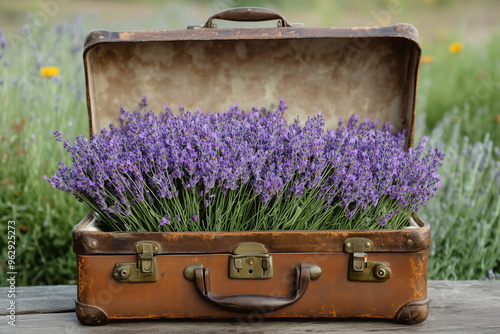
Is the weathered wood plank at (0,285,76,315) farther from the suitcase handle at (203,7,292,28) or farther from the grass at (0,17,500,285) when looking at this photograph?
the suitcase handle at (203,7,292,28)

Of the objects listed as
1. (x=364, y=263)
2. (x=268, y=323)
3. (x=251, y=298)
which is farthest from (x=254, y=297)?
(x=364, y=263)

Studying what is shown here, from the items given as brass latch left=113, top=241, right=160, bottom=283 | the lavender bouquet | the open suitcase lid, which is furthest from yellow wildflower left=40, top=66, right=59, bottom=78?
brass latch left=113, top=241, right=160, bottom=283

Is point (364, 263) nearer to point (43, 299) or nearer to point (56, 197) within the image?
point (43, 299)

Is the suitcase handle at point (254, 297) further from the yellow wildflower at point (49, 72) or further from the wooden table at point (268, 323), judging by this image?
the yellow wildflower at point (49, 72)

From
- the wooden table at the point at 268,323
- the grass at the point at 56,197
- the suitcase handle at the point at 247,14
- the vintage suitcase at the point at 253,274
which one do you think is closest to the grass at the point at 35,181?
the grass at the point at 56,197

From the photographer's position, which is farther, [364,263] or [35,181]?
[35,181]
